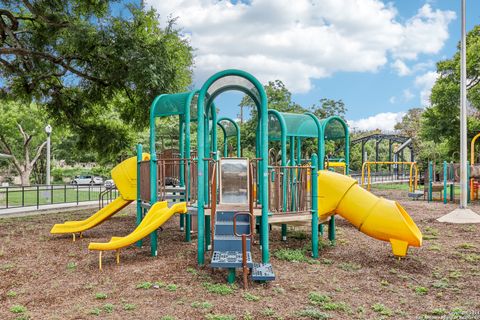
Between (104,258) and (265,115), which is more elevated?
(265,115)

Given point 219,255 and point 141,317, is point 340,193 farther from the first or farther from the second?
point 141,317

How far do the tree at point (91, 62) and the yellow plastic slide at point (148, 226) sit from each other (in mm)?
6190

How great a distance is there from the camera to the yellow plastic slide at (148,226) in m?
7.65

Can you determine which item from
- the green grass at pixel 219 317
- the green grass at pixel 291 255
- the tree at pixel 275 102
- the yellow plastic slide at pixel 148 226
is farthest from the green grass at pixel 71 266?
the tree at pixel 275 102

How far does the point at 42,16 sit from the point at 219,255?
11.6 m

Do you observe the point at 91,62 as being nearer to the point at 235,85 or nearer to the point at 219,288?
the point at 235,85

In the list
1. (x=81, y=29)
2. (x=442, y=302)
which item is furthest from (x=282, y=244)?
(x=81, y=29)

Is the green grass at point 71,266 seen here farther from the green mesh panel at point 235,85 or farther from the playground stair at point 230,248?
the green mesh panel at point 235,85

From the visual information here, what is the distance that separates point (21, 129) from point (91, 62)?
899 inches

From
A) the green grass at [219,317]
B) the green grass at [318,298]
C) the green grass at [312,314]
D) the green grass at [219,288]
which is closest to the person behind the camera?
the green grass at [219,317]

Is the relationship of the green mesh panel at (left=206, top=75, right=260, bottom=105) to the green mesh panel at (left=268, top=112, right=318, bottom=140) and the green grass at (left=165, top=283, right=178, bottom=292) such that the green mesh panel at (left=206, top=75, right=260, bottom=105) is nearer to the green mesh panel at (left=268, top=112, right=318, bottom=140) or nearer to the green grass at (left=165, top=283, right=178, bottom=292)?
the green mesh panel at (left=268, top=112, right=318, bottom=140)

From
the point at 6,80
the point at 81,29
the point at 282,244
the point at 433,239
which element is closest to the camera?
the point at 282,244

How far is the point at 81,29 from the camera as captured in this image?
43.5 ft

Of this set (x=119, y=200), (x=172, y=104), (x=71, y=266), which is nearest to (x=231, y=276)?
(x=71, y=266)
